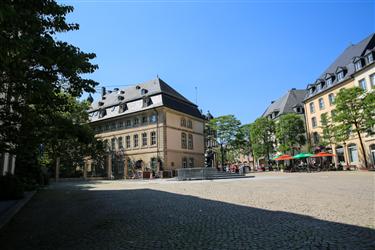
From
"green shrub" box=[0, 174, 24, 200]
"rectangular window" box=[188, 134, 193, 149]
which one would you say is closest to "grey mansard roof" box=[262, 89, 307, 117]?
"rectangular window" box=[188, 134, 193, 149]

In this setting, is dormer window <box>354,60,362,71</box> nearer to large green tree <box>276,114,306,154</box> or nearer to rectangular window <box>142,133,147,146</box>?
large green tree <box>276,114,306,154</box>

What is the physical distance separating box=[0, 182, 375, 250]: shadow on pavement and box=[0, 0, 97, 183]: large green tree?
2602 mm

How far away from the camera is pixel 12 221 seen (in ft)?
26.2

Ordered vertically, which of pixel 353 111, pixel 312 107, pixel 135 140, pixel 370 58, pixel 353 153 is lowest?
pixel 353 153

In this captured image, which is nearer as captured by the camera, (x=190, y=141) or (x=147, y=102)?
(x=147, y=102)

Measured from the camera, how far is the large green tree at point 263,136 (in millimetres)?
55656

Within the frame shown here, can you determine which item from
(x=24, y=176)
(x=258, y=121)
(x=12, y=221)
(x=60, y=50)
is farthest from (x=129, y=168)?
(x=60, y=50)

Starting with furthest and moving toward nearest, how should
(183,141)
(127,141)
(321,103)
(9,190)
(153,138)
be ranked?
(321,103)
(127,141)
(183,141)
(153,138)
(9,190)

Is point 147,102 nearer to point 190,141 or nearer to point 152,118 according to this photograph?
point 152,118

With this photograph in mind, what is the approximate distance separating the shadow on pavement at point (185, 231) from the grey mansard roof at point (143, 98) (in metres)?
30.5

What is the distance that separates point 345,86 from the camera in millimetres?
41125

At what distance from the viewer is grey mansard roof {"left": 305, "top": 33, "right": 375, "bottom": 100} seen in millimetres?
39066

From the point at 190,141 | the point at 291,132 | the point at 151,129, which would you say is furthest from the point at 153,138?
the point at 291,132

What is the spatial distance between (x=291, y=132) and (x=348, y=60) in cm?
1398
